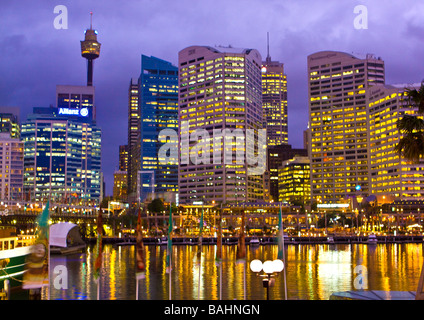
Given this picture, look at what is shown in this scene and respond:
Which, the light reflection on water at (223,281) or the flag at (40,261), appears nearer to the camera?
the flag at (40,261)

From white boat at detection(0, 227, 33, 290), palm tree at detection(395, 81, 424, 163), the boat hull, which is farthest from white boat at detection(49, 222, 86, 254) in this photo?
palm tree at detection(395, 81, 424, 163)

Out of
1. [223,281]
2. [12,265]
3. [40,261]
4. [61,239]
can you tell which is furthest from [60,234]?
[40,261]

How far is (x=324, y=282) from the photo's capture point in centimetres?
7225

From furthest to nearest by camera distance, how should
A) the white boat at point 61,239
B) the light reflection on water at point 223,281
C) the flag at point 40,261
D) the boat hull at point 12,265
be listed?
the white boat at point 61,239 → the boat hull at point 12,265 → the light reflection on water at point 223,281 → the flag at point 40,261

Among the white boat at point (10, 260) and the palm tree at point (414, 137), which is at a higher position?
the palm tree at point (414, 137)

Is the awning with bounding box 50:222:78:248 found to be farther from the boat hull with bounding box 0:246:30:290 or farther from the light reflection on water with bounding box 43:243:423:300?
the boat hull with bounding box 0:246:30:290

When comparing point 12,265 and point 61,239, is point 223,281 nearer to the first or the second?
point 12,265

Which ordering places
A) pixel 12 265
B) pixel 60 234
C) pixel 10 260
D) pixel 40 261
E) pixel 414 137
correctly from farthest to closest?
pixel 60 234 < pixel 12 265 < pixel 10 260 < pixel 414 137 < pixel 40 261

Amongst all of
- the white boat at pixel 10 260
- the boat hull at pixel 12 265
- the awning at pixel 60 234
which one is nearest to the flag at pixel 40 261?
the boat hull at pixel 12 265

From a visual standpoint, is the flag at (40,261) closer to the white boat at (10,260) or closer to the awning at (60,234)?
the white boat at (10,260)

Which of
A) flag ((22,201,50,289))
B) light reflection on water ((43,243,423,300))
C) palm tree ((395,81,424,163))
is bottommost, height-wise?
light reflection on water ((43,243,423,300))

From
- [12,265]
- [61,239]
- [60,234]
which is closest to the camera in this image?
[12,265]
